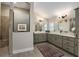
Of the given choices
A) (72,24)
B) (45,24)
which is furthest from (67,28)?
(45,24)

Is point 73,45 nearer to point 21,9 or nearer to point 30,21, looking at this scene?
point 30,21

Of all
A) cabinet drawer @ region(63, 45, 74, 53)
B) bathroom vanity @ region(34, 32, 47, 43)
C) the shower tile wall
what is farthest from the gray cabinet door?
the shower tile wall

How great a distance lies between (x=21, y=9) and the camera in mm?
3873

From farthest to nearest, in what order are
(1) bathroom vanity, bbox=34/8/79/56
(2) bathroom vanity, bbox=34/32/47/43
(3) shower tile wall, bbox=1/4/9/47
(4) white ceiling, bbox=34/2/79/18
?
(2) bathroom vanity, bbox=34/32/47/43 → (3) shower tile wall, bbox=1/4/9/47 → (4) white ceiling, bbox=34/2/79/18 → (1) bathroom vanity, bbox=34/8/79/56

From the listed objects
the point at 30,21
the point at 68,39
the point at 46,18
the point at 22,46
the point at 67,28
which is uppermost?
the point at 46,18

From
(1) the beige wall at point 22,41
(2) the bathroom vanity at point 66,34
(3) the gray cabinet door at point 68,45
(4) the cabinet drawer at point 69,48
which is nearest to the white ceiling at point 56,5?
(2) the bathroom vanity at point 66,34

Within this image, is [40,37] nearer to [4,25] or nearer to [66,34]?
[66,34]

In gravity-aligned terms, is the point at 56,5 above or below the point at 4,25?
above

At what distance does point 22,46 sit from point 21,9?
74.4 inches

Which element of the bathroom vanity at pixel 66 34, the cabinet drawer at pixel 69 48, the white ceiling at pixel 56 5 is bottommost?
the cabinet drawer at pixel 69 48

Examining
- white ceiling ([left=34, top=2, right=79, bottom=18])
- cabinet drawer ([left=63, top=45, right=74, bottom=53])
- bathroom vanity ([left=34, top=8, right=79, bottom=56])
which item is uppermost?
white ceiling ([left=34, top=2, right=79, bottom=18])

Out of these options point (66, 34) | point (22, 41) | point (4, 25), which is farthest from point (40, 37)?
point (4, 25)

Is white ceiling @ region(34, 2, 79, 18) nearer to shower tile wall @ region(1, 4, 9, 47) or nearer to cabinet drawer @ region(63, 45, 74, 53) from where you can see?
cabinet drawer @ region(63, 45, 74, 53)

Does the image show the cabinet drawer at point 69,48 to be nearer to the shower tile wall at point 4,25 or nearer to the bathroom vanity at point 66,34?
the bathroom vanity at point 66,34
